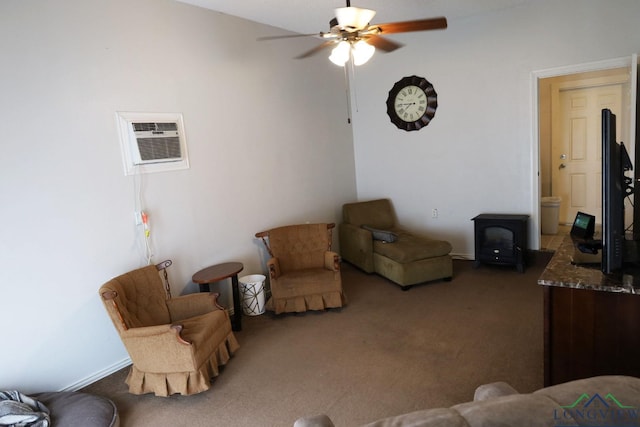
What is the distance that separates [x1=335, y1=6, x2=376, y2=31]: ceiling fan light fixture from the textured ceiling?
1.40 m

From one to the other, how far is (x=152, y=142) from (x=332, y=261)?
190cm

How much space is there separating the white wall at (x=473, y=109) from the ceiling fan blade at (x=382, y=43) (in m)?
2.42

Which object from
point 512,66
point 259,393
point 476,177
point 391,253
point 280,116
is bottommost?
point 259,393

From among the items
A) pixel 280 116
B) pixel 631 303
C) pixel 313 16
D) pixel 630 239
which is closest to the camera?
pixel 631 303

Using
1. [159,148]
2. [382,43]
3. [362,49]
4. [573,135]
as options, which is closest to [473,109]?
[573,135]

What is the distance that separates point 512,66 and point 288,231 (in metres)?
3.08

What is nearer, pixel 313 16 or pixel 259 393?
pixel 259 393

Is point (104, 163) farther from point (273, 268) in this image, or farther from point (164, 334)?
point (273, 268)

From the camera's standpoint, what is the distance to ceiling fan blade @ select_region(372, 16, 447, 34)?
2469 mm

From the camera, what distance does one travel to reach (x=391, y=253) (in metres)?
4.32

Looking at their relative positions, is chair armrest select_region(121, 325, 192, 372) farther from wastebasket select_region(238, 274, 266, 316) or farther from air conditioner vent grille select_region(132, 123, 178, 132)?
air conditioner vent grille select_region(132, 123, 178, 132)

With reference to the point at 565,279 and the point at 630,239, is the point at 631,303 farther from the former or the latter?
the point at 630,239

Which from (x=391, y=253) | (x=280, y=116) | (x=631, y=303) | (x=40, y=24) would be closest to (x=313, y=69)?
(x=280, y=116)

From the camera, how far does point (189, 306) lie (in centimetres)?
312
